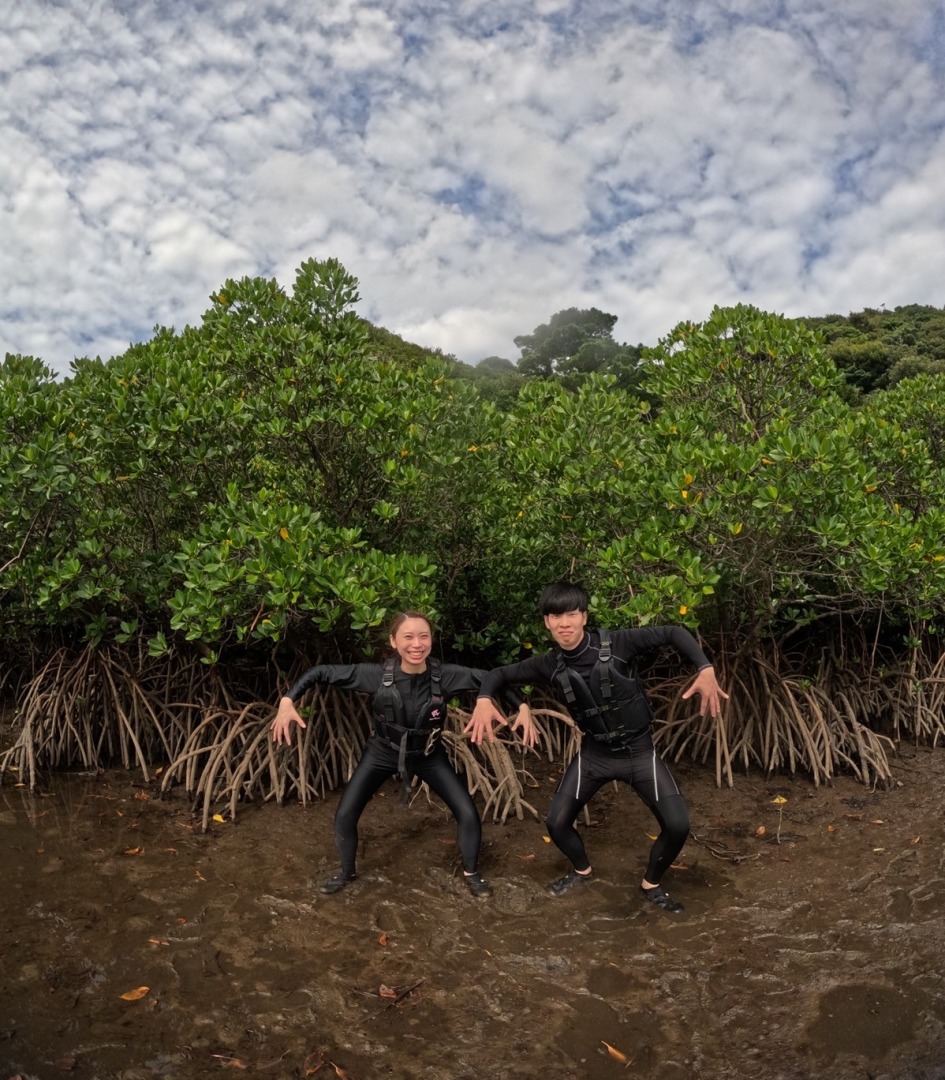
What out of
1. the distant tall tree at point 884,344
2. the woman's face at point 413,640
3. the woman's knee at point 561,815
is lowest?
the woman's knee at point 561,815

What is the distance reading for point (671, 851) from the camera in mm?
3883

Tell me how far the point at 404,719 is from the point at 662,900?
1587mm

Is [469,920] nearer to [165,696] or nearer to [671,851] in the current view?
[671,851]

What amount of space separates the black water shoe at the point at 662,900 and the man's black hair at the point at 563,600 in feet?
5.01

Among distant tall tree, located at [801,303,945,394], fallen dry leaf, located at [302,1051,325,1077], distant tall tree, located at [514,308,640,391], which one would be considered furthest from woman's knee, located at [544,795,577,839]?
distant tall tree, located at [514,308,640,391]

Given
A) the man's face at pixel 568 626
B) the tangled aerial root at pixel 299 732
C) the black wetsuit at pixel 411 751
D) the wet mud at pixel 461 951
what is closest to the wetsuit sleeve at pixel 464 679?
the black wetsuit at pixel 411 751

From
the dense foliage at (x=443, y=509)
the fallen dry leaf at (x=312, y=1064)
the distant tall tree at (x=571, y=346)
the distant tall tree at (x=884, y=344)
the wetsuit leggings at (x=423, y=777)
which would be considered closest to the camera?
the fallen dry leaf at (x=312, y=1064)

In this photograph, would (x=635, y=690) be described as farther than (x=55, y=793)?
No

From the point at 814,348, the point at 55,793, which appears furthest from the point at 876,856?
the point at 55,793

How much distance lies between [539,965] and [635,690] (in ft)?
4.30

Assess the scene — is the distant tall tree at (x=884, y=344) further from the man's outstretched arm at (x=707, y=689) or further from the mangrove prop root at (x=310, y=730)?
the man's outstretched arm at (x=707, y=689)

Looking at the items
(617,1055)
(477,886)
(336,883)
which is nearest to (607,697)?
(477,886)

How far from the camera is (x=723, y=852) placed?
4723 mm

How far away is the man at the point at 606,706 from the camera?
378 centimetres
